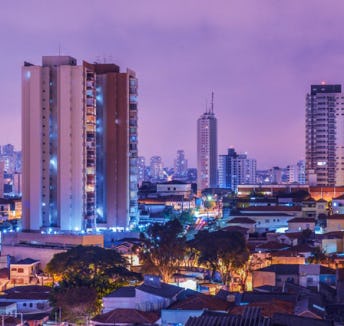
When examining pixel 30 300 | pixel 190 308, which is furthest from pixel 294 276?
pixel 30 300

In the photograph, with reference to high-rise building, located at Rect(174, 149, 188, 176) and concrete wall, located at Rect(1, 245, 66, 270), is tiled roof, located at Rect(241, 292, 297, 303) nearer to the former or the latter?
concrete wall, located at Rect(1, 245, 66, 270)

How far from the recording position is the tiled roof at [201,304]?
11664 mm

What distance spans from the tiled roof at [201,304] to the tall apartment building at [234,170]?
201ft

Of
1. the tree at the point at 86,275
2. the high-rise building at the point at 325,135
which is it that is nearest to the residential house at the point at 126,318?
the tree at the point at 86,275

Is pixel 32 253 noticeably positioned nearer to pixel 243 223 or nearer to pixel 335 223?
pixel 243 223

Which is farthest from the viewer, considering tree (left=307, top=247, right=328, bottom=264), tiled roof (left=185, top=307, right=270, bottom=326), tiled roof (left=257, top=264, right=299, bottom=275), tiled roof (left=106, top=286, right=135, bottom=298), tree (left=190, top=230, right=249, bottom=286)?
tree (left=307, top=247, right=328, bottom=264)

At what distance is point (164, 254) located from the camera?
17.5m

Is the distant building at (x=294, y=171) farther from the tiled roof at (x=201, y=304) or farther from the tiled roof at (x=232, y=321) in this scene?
the tiled roof at (x=232, y=321)

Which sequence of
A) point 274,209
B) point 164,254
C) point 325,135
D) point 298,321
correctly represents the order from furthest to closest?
point 325,135
point 274,209
point 164,254
point 298,321

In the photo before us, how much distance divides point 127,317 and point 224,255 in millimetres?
5951

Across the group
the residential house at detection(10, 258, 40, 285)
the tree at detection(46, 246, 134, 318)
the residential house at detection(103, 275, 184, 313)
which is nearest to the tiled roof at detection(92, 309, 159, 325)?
the residential house at detection(103, 275, 184, 313)

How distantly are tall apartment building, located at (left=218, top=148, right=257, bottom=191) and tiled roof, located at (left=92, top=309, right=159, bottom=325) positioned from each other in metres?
62.0

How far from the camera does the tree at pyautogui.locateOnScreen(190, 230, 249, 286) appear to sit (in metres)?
17.0

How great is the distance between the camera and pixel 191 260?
62.1 feet
